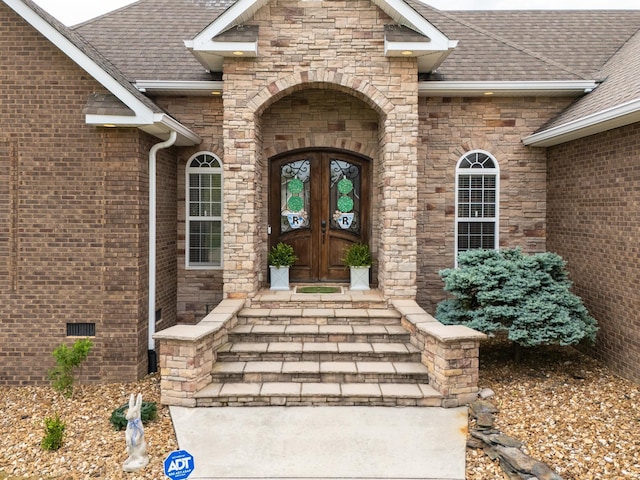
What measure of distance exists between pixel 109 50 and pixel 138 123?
3.87 metres

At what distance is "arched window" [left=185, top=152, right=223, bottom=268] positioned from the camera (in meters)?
9.16

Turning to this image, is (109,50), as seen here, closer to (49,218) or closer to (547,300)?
(49,218)

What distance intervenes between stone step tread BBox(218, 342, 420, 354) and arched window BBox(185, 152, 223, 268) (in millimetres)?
2831

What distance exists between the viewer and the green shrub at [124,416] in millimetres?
5484

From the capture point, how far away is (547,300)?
7.16m

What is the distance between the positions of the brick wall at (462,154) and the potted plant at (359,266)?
1058 mm

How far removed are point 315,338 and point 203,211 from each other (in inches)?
143

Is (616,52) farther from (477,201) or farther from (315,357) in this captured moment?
(315,357)

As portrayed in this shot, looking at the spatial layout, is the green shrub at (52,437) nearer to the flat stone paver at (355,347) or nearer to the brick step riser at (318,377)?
the brick step riser at (318,377)

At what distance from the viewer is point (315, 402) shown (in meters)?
5.87

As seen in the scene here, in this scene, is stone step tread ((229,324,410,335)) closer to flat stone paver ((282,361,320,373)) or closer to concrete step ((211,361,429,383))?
flat stone paver ((282,361,320,373))

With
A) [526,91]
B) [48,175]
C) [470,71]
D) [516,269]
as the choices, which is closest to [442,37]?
[470,71]

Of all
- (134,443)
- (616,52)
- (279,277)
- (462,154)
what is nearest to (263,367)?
(134,443)

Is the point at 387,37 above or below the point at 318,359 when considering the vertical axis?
above
